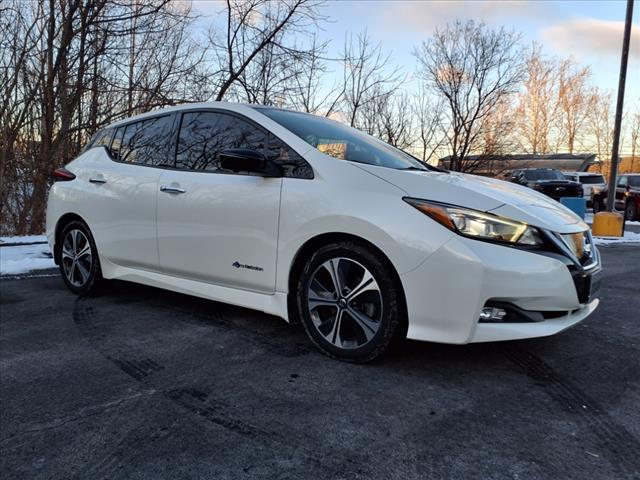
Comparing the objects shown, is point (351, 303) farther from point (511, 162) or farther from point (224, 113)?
point (511, 162)

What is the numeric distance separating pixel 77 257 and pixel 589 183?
23.2m

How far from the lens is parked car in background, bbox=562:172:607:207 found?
2119cm

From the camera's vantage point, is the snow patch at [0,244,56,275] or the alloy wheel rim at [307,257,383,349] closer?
the alloy wheel rim at [307,257,383,349]

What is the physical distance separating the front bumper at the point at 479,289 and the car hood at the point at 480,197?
0.21 meters

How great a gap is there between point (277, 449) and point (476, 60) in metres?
20.5

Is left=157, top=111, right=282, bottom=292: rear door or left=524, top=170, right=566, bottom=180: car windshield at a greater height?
left=524, top=170, right=566, bottom=180: car windshield

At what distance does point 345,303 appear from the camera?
2859 millimetres

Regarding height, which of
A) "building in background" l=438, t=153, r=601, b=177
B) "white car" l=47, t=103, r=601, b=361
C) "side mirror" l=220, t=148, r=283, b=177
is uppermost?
"building in background" l=438, t=153, r=601, b=177

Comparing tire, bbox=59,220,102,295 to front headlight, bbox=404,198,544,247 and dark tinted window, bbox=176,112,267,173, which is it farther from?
front headlight, bbox=404,198,544,247

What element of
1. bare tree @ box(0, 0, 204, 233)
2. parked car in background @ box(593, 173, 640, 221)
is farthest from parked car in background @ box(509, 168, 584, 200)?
bare tree @ box(0, 0, 204, 233)

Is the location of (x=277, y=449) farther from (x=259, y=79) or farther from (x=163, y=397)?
(x=259, y=79)

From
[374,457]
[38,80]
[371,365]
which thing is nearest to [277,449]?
[374,457]

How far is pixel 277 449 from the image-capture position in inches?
77.9

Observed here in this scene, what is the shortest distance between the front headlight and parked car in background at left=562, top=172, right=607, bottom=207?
2085 centimetres
